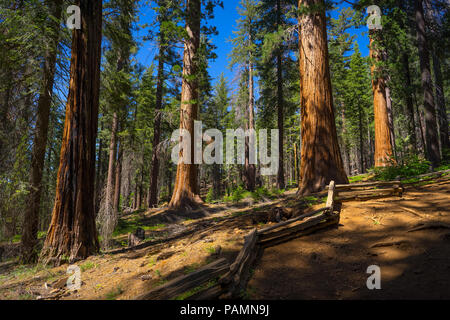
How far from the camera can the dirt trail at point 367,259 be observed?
2254 mm

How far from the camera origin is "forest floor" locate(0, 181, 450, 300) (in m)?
2.35

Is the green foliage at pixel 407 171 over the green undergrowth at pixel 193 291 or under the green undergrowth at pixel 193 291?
over

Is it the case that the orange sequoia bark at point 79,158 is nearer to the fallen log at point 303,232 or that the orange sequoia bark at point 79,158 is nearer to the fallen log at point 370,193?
the fallen log at point 303,232

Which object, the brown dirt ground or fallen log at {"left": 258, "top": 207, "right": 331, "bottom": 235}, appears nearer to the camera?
the brown dirt ground

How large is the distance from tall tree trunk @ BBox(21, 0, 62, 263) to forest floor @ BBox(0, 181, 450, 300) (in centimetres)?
224

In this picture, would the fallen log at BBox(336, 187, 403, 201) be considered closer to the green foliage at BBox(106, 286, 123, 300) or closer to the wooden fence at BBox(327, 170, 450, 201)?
the wooden fence at BBox(327, 170, 450, 201)

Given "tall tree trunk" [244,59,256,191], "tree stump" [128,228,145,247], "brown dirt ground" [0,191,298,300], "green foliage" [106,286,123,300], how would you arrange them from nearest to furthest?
1. "green foliage" [106,286,123,300]
2. "brown dirt ground" [0,191,298,300]
3. "tree stump" [128,228,145,247]
4. "tall tree trunk" [244,59,256,191]

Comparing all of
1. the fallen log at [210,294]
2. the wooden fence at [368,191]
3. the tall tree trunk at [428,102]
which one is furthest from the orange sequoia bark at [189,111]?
the tall tree trunk at [428,102]

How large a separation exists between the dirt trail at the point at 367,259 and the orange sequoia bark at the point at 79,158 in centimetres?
389

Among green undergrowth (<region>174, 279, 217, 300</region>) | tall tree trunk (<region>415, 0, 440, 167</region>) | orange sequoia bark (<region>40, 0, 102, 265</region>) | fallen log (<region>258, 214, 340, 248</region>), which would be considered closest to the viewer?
green undergrowth (<region>174, 279, 217, 300</region>)

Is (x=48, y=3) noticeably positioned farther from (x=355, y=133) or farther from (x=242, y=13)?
(x=355, y=133)

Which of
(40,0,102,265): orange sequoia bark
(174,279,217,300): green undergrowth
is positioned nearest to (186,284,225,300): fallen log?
(174,279,217,300): green undergrowth

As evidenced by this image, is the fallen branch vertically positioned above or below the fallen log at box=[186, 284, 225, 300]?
above

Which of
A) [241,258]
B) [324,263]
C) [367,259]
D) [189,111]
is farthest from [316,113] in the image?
[189,111]
